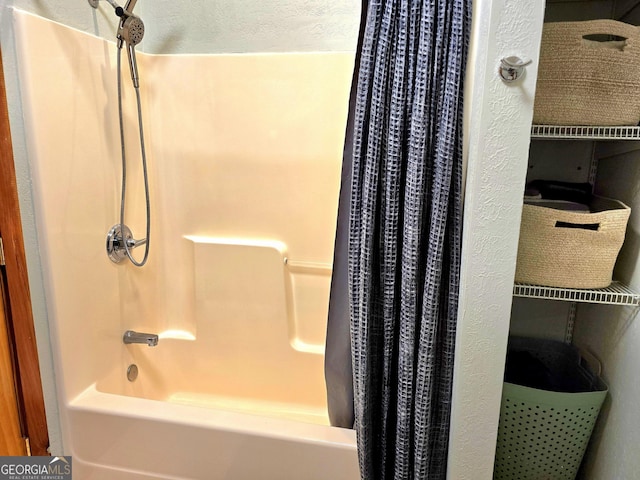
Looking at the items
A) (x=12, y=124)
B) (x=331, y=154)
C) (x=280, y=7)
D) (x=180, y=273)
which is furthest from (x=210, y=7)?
(x=180, y=273)

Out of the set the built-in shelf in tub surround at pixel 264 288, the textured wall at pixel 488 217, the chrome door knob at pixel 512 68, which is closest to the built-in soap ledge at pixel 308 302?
the built-in shelf in tub surround at pixel 264 288

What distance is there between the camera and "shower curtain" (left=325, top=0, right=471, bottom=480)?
3.29 ft

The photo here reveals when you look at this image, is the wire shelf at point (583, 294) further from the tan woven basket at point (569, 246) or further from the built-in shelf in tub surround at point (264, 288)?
the built-in shelf in tub surround at point (264, 288)

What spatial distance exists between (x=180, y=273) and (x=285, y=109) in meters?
0.86

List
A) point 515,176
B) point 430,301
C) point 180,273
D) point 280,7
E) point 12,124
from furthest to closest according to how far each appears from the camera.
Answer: point 180,273 → point 280,7 → point 12,124 → point 430,301 → point 515,176

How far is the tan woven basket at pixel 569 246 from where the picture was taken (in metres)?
1.08

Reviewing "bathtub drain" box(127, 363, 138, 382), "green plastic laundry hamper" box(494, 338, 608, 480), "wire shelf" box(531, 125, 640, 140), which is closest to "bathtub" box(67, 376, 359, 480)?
"bathtub drain" box(127, 363, 138, 382)

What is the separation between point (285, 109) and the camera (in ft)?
5.66

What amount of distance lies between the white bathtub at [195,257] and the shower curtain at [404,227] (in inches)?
7.9

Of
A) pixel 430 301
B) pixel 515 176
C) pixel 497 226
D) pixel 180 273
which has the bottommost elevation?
pixel 180 273

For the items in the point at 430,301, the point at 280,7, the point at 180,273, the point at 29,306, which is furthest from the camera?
the point at 180,273

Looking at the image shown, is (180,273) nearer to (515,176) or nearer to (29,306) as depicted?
(29,306)

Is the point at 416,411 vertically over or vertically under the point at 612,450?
over

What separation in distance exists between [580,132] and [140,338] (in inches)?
64.7
